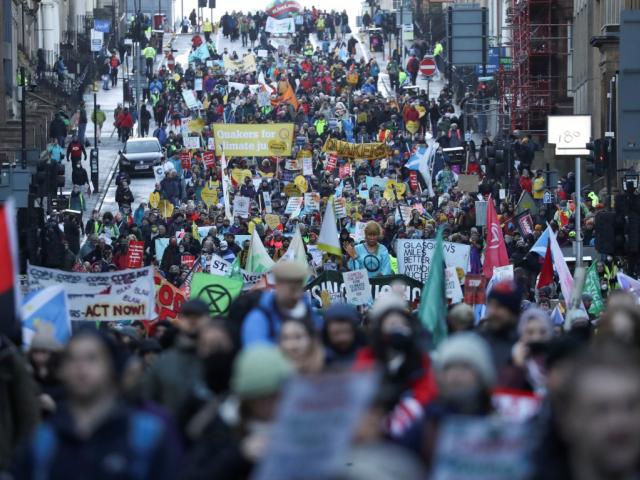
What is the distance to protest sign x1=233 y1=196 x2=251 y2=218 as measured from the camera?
3925 cm

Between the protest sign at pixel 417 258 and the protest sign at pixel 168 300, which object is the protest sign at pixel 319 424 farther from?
the protest sign at pixel 417 258

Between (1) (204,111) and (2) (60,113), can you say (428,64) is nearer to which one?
(1) (204,111)

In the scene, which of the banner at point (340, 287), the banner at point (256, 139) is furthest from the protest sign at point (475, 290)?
the banner at point (256, 139)

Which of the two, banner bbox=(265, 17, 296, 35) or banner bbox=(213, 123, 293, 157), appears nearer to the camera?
banner bbox=(213, 123, 293, 157)

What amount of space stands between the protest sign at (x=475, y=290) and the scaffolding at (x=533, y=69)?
33.7 m

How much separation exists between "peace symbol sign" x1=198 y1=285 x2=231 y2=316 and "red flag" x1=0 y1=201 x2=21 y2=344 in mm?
6309

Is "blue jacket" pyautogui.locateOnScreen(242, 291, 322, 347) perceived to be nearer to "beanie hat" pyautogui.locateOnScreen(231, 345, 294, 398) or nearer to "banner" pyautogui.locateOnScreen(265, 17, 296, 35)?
"beanie hat" pyautogui.locateOnScreen(231, 345, 294, 398)

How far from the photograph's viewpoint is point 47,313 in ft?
48.2

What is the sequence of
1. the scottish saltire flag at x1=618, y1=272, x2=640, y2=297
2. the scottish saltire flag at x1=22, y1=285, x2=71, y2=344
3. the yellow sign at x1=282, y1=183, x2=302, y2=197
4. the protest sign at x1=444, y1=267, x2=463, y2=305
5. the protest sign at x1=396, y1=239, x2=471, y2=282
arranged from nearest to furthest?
1. the scottish saltire flag at x1=22, y1=285, x2=71, y2=344
2. the scottish saltire flag at x1=618, y1=272, x2=640, y2=297
3. the protest sign at x1=444, y1=267, x2=463, y2=305
4. the protest sign at x1=396, y1=239, x2=471, y2=282
5. the yellow sign at x1=282, y1=183, x2=302, y2=197

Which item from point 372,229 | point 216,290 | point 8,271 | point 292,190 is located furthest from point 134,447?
point 292,190

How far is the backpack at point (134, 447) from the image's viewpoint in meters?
7.15

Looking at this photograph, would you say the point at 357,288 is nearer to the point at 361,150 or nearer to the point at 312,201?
the point at 312,201

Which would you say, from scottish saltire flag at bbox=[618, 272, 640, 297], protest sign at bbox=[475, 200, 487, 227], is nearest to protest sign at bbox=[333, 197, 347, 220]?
protest sign at bbox=[475, 200, 487, 227]

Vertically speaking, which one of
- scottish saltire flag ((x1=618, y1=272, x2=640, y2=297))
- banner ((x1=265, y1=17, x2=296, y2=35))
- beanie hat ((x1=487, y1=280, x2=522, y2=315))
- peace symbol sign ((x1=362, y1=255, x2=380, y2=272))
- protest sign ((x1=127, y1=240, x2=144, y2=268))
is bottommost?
protest sign ((x1=127, y1=240, x2=144, y2=268))
